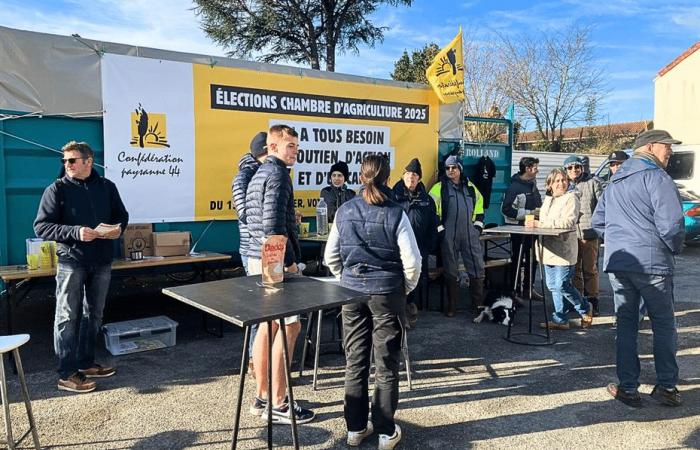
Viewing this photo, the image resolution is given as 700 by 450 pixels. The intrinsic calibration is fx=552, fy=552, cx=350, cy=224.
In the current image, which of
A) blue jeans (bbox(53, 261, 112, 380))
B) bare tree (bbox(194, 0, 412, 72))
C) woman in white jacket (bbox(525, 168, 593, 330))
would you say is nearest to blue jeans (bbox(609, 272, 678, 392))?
woman in white jacket (bbox(525, 168, 593, 330))

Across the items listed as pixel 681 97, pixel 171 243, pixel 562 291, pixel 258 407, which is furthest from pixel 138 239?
pixel 681 97

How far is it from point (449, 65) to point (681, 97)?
17.8 meters

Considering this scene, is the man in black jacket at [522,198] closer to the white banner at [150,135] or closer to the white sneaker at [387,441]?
the white banner at [150,135]

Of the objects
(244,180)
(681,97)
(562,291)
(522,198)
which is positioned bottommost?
(562,291)

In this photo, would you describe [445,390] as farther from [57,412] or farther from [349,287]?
[57,412]

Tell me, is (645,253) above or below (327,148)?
below

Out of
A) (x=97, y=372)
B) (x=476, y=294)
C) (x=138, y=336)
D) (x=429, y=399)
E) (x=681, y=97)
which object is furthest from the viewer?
(x=681, y=97)

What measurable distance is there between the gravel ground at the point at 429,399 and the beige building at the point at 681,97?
17.9 meters

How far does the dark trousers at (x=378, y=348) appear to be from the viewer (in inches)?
122

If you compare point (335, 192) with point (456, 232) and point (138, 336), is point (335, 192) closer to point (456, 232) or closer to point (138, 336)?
point (456, 232)

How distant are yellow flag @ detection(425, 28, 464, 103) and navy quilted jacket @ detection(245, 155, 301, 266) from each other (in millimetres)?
4605

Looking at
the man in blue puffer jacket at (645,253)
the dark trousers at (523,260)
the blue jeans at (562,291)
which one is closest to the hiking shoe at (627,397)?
the man in blue puffer jacket at (645,253)

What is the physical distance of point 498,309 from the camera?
19.3 feet


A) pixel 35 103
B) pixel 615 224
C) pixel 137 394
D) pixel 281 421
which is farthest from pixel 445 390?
pixel 35 103
